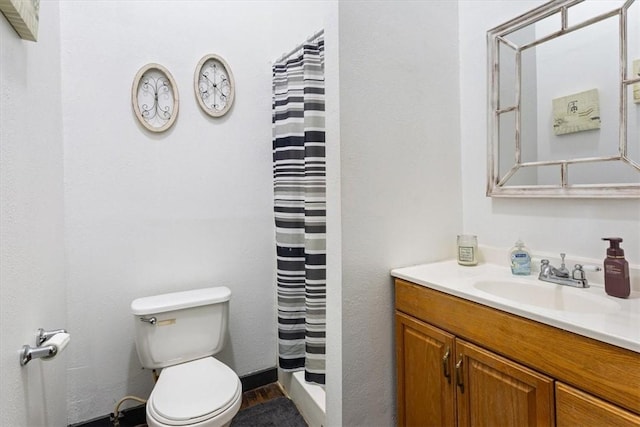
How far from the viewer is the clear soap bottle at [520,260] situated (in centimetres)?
124

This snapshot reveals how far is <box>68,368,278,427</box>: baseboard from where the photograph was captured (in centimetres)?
169

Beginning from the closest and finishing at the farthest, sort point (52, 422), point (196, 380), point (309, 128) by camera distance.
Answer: point (52, 422) < point (196, 380) < point (309, 128)

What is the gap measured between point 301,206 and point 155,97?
1.01 m

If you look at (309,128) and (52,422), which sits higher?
(309,128)

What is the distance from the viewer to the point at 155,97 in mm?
1797

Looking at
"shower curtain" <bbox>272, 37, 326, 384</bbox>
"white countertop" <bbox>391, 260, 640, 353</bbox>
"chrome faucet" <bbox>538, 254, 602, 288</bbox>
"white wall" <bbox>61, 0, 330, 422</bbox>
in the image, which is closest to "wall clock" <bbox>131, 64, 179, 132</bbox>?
"white wall" <bbox>61, 0, 330, 422</bbox>

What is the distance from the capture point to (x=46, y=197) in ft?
4.24

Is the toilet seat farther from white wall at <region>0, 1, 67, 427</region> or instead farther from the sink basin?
the sink basin

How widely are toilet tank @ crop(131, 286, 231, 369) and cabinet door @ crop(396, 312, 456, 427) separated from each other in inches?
39.0

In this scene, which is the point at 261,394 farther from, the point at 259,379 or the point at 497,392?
the point at 497,392

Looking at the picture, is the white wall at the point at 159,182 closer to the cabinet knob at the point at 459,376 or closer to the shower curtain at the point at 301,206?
the shower curtain at the point at 301,206

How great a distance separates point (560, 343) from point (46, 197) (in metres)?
1.80

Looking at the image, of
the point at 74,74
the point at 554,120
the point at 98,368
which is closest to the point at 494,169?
the point at 554,120

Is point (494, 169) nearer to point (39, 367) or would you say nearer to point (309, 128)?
point (309, 128)
